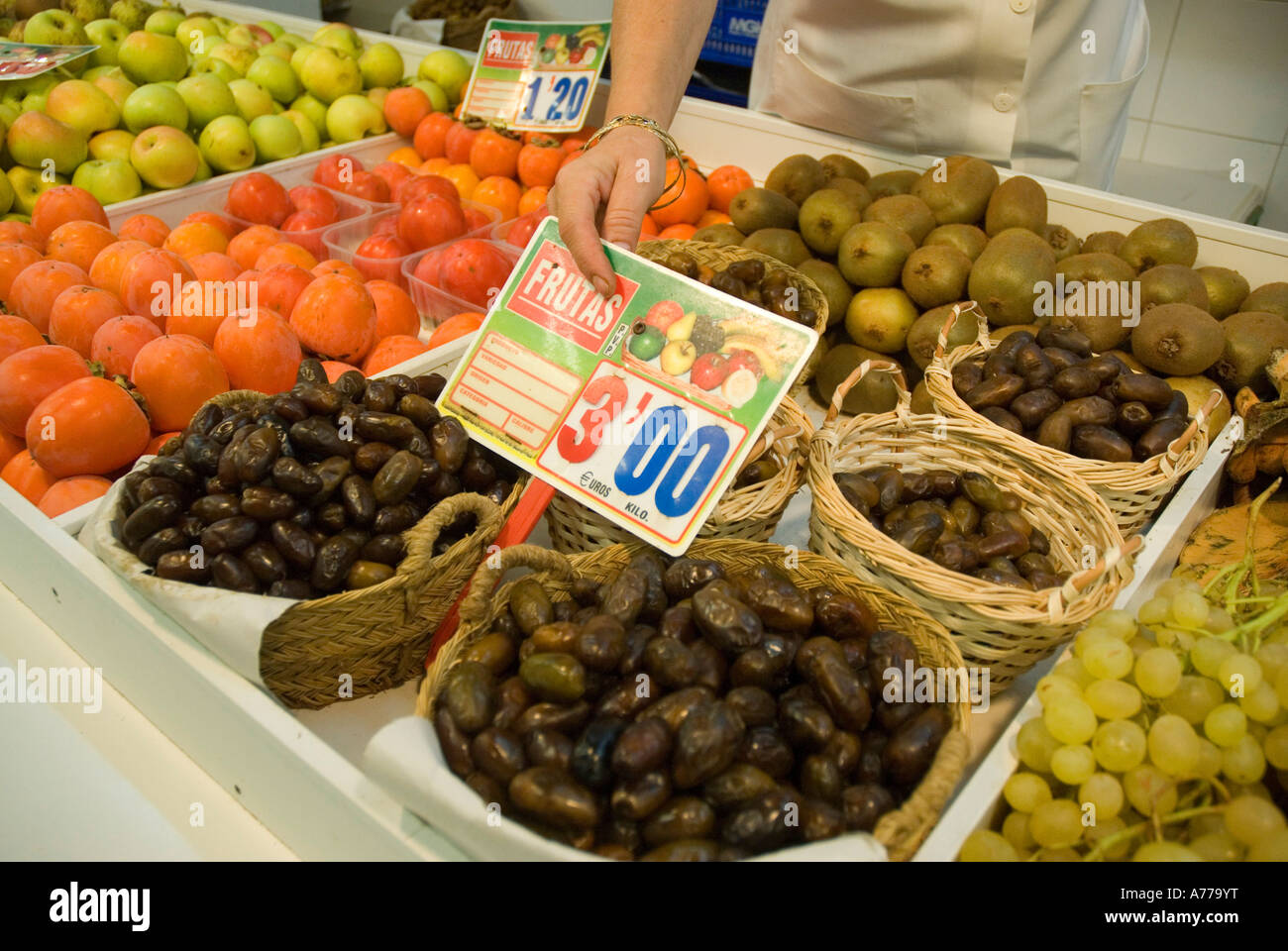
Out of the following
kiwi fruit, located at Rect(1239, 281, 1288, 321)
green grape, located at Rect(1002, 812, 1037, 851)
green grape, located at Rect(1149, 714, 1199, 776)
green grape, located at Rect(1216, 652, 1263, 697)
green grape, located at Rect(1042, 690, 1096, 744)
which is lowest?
green grape, located at Rect(1002, 812, 1037, 851)

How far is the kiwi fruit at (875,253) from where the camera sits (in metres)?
2.12

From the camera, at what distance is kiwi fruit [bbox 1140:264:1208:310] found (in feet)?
6.53

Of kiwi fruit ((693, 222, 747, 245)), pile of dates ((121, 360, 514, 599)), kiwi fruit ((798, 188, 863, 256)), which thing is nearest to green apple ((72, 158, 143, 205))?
pile of dates ((121, 360, 514, 599))

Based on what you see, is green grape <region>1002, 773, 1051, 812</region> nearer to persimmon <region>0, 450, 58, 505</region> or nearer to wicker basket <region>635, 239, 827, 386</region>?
wicker basket <region>635, 239, 827, 386</region>

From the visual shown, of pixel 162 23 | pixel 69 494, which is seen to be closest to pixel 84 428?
pixel 69 494

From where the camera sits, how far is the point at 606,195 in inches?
64.9

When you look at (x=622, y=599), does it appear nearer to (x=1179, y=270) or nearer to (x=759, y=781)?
(x=759, y=781)

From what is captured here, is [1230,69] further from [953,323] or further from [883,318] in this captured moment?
[953,323]

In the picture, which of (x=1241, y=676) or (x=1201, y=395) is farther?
(x=1201, y=395)

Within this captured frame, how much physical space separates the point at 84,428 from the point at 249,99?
1990mm

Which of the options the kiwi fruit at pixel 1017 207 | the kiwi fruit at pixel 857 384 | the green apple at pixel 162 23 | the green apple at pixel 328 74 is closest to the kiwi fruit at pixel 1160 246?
the kiwi fruit at pixel 1017 207

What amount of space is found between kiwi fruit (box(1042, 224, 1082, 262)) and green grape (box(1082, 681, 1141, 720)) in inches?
59.9
